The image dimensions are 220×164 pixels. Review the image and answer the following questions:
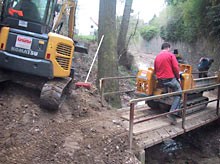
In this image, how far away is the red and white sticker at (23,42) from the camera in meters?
5.66

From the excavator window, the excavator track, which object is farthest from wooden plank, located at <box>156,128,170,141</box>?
the excavator window

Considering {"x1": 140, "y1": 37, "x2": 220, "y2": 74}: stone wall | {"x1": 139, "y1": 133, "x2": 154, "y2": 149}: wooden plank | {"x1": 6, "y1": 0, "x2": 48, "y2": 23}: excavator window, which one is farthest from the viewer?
{"x1": 140, "y1": 37, "x2": 220, "y2": 74}: stone wall

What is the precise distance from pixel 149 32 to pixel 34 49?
2795 centimetres

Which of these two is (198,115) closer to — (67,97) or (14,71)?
(67,97)

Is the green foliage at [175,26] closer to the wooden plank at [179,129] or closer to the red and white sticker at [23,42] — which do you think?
the wooden plank at [179,129]

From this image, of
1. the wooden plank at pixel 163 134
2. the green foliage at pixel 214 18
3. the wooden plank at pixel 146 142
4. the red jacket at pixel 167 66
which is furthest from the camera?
the green foliage at pixel 214 18

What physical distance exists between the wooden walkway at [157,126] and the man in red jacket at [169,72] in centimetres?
34

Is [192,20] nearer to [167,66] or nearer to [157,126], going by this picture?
[167,66]

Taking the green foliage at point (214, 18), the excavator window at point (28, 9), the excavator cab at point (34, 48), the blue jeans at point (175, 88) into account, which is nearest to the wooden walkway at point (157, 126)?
the blue jeans at point (175, 88)

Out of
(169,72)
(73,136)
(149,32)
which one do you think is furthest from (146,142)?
(149,32)

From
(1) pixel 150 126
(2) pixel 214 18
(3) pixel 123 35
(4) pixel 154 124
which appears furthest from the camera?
(3) pixel 123 35

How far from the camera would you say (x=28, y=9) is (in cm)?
594

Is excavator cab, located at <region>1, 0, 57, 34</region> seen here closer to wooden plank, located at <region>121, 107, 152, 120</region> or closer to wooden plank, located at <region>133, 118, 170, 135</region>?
wooden plank, located at <region>121, 107, 152, 120</region>

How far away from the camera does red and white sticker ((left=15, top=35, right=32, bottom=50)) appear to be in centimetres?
566
